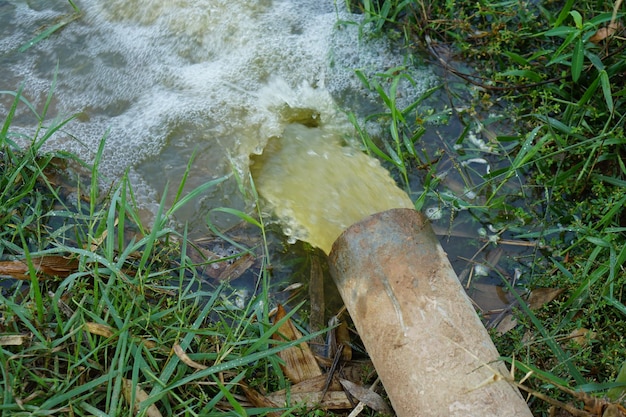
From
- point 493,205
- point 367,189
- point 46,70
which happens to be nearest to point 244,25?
point 46,70

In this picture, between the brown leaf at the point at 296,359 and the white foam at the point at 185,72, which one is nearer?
the brown leaf at the point at 296,359

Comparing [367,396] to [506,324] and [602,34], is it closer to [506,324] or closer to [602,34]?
[506,324]

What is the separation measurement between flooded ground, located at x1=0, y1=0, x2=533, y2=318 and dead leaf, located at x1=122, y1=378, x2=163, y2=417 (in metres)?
0.79

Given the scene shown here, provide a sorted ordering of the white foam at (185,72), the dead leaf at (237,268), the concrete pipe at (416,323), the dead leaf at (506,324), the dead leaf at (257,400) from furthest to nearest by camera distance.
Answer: the white foam at (185,72) → the dead leaf at (237,268) → the dead leaf at (506,324) → the dead leaf at (257,400) → the concrete pipe at (416,323)

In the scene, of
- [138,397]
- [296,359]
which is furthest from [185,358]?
[296,359]

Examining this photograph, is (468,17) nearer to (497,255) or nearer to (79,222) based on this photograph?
(497,255)

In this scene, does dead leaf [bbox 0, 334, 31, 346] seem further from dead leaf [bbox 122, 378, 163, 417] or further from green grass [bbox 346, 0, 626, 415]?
green grass [bbox 346, 0, 626, 415]

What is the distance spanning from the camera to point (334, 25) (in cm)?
355

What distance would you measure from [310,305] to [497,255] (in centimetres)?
83

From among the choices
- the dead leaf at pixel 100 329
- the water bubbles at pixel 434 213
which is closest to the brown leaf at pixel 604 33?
the water bubbles at pixel 434 213

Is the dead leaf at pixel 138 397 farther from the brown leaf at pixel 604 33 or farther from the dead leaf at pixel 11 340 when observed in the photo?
the brown leaf at pixel 604 33

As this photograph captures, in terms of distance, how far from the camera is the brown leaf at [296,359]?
2.38m

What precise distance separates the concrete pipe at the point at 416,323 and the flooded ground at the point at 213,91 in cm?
52

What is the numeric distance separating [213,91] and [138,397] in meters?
1.67
